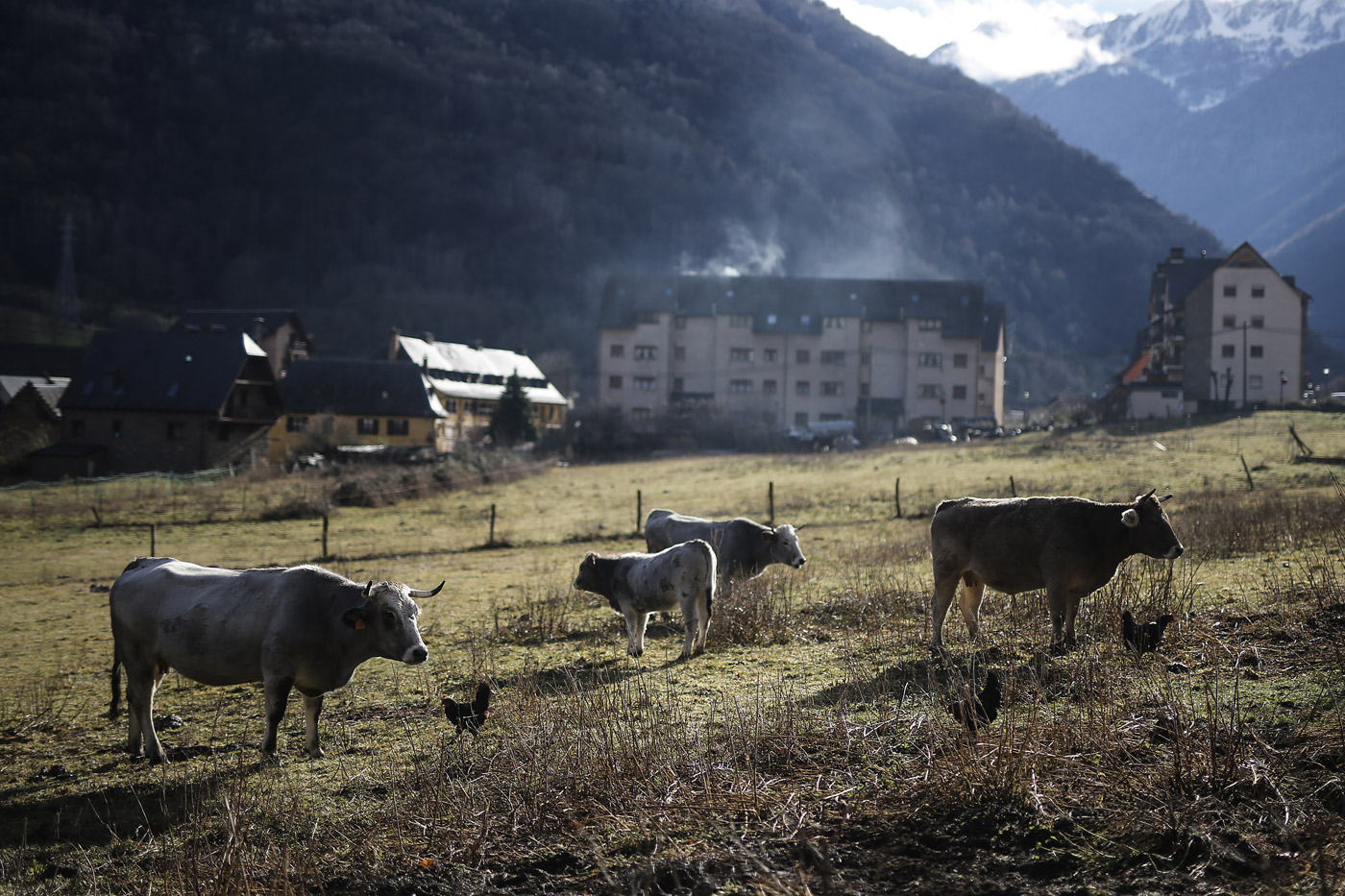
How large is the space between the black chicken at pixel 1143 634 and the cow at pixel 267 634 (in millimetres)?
6730

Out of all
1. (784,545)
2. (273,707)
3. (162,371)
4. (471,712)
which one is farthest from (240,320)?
(471,712)

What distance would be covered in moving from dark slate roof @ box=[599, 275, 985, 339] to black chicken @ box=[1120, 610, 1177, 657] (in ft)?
274

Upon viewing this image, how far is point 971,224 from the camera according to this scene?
196125mm

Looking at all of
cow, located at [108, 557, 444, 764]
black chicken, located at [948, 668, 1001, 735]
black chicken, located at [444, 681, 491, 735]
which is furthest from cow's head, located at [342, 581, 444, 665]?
black chicken, located at [948, 668, 1001, 735]

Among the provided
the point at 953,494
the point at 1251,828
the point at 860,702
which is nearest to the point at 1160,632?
the point at 860,702

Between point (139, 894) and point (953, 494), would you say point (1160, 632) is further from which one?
point (953, 494)

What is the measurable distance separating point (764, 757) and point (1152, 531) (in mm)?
5876

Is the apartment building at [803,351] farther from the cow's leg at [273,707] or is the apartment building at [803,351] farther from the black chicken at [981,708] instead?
the black chicken at [981,708]

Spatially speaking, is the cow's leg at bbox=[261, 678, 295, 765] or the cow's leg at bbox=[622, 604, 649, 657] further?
the cow's leg at bbox=[622, 604, 649, 657]

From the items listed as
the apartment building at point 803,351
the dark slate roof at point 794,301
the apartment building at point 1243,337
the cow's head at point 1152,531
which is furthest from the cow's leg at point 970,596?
the dark slate roof at point 794,301

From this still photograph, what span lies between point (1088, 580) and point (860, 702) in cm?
355

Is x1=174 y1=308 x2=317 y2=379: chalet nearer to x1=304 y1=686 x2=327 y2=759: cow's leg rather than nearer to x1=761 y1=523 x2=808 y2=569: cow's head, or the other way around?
x1=761 y1=523 x2=808 y2=569: cow's head

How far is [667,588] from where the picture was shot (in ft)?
41.3

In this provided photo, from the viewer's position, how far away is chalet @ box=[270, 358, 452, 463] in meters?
72.1
